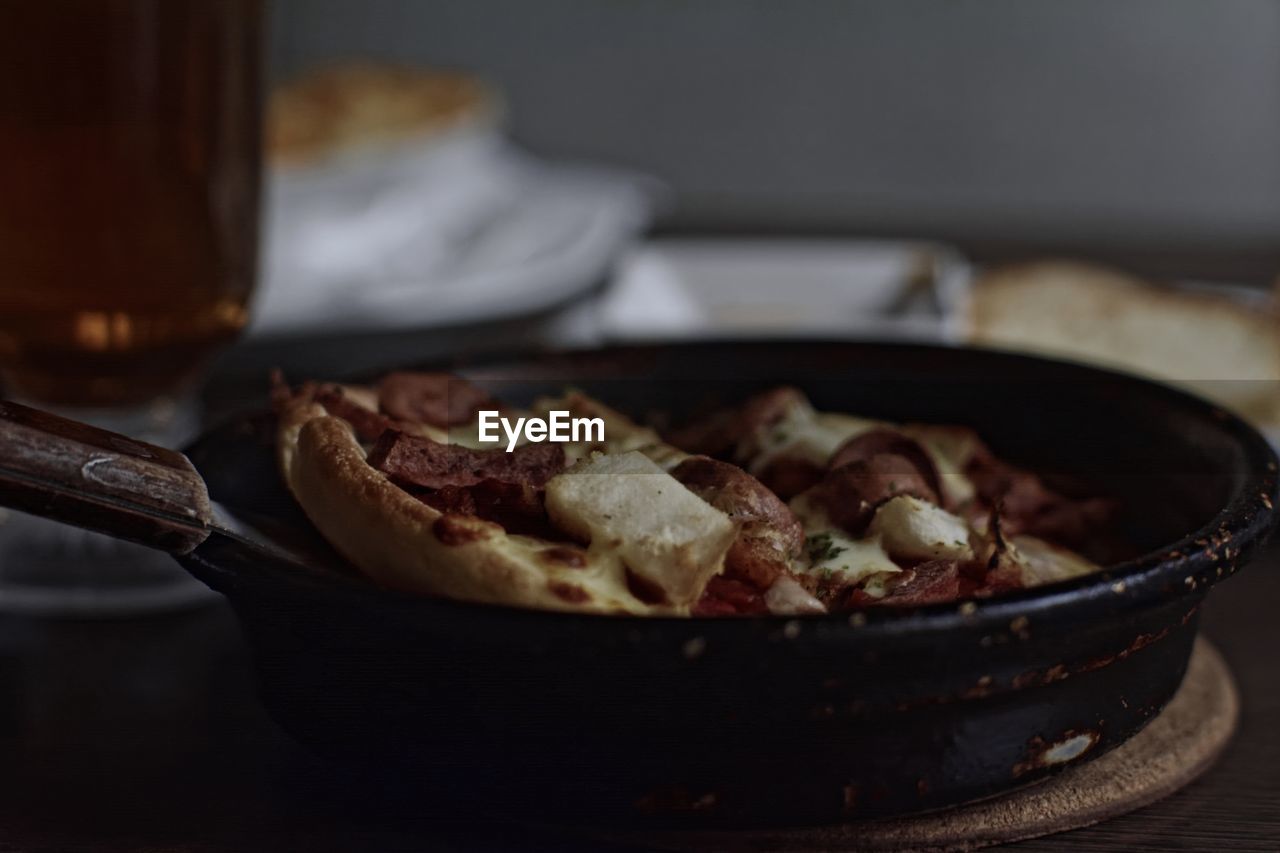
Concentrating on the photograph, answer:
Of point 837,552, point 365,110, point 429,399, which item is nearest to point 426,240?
point 365,110

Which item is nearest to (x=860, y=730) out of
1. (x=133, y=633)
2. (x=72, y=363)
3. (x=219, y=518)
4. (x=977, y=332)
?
(x=219, y=518)

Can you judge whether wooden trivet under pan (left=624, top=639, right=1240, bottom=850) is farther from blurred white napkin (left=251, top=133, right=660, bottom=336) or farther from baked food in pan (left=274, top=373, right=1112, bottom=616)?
blurred white napkin (left=251, top=133, right=660, bottom=336)

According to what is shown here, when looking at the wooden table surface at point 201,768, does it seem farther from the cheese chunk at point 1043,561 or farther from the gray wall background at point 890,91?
the gray wall background at point 890,91

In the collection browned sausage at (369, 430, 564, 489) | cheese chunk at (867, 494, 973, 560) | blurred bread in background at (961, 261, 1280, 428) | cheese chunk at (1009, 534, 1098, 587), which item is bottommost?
blurred bread in background at (961, 261, 1280, 428)

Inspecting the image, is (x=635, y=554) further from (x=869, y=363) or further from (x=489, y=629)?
(x=869, y=363)

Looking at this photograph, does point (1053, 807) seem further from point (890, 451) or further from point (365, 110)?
point (365, 110)

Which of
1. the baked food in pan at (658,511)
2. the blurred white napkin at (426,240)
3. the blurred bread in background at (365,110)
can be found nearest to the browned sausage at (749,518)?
the baked food in pan at (658,511)

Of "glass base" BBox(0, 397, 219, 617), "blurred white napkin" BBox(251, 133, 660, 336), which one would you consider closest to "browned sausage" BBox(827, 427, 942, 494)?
"glass base" BBox(0, 397, 219, 617)
